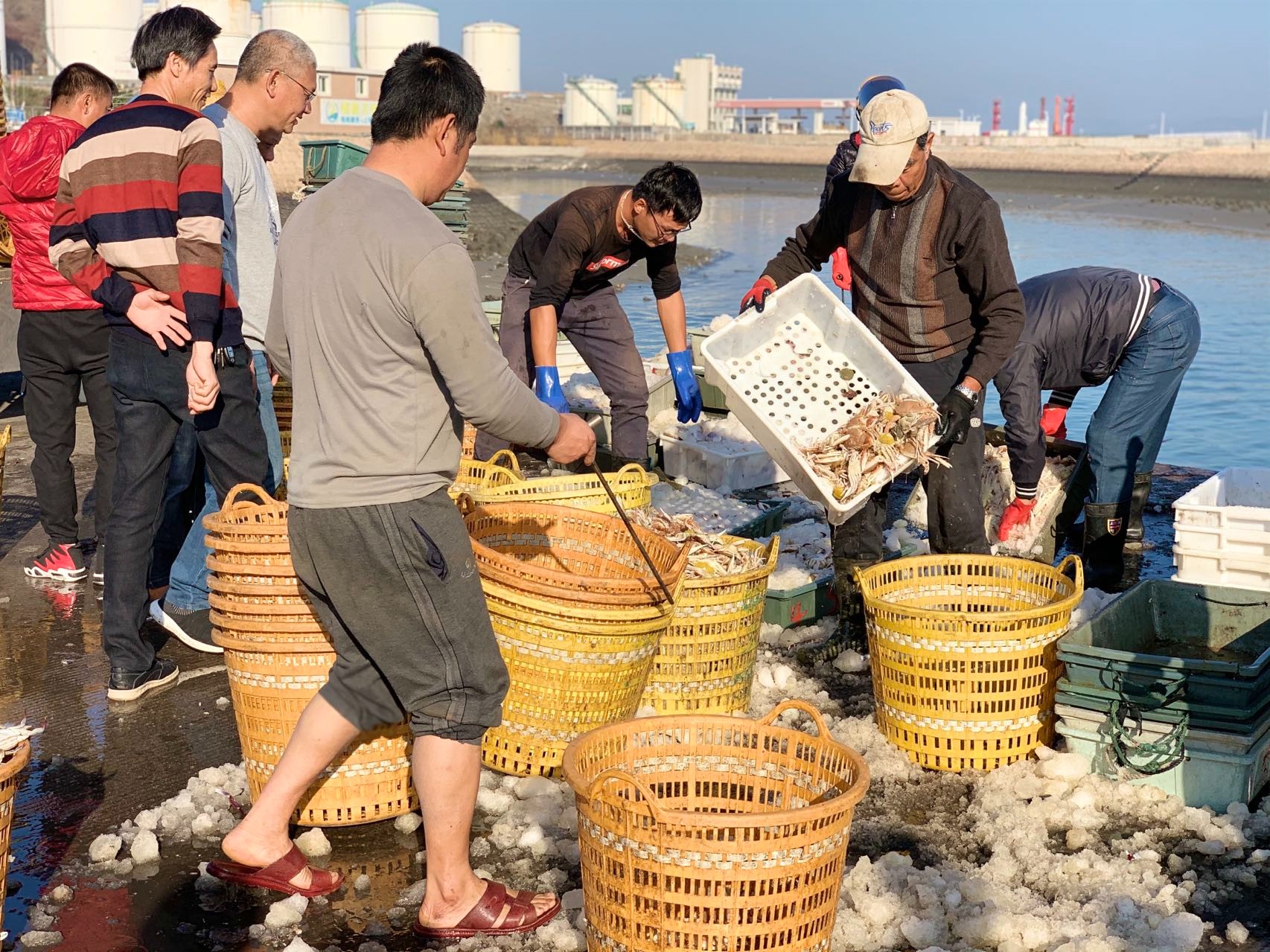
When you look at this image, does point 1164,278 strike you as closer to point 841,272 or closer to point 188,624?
point 841,272

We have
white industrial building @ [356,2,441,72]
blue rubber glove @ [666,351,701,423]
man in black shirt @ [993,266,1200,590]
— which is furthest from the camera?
white industrial building @ [356,2,441,72]

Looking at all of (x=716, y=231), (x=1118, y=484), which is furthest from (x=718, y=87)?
(x=1118, y=484)

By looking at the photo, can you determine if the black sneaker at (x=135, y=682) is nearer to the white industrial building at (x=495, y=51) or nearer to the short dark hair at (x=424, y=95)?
Result: the short dark hair at (x=424, y=95)

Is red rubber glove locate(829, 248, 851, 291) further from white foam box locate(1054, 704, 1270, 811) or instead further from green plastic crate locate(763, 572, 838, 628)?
white foam box locate(1054, 704, 1270, 811)

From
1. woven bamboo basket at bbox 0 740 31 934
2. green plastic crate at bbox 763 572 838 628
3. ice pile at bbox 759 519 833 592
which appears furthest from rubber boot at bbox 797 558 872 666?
woven bamboo basket at bbox 0 740 31 934

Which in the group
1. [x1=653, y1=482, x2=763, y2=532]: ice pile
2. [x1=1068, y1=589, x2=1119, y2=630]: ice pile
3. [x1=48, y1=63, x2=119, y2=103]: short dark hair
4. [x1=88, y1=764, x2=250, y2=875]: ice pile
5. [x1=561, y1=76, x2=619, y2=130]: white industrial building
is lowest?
[x1=88, y1=764, x2=250, y2=875]: ice pile

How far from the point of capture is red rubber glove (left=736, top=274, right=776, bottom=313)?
468 cm

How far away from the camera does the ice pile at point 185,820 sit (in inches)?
128

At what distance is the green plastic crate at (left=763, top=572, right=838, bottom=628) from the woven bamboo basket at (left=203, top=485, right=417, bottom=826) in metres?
1.91

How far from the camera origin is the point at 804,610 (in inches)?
198

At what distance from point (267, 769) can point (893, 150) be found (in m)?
2.68

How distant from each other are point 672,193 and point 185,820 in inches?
117

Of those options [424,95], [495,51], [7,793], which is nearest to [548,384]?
[424,95]

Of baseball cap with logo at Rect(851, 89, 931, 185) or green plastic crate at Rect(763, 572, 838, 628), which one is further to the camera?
green plastic crate at Rect(763, 572, 838, 628)
